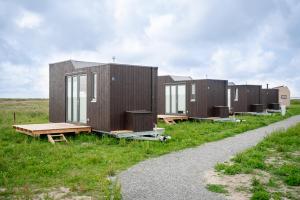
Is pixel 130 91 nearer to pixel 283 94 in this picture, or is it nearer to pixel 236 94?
pixel 236 94

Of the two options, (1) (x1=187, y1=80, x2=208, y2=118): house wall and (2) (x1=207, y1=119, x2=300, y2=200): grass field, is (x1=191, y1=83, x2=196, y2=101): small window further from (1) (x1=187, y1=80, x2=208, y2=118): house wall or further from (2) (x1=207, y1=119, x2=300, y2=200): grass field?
(2) (x1=207, y1=119, x2=300, y2=200): grass field

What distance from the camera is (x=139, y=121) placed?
12539 mm

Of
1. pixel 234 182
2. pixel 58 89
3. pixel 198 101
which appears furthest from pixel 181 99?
pixel 234 182

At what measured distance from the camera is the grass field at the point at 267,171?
19.9 ft

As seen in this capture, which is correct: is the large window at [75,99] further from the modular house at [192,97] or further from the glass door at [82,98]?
the modular house at [192,97]

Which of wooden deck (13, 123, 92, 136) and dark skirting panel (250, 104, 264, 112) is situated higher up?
dark skirting panel (250, 104, 264, 112)

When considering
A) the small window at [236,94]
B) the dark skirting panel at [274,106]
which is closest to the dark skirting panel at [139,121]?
the small window at [236,94]

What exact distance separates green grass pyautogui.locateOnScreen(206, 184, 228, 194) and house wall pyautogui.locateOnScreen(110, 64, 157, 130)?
6.66m

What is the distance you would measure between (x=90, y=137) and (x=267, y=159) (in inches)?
259

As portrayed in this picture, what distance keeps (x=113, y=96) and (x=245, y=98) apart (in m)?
16.3

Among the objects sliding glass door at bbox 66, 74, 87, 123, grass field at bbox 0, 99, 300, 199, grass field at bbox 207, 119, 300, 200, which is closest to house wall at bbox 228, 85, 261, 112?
grass field at bbox 0, 99, 300, 199

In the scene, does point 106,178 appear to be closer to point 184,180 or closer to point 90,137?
point 184,180

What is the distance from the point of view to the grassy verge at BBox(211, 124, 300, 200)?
20.0 ft

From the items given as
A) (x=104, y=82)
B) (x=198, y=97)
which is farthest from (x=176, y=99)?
(x=104, y=82)
